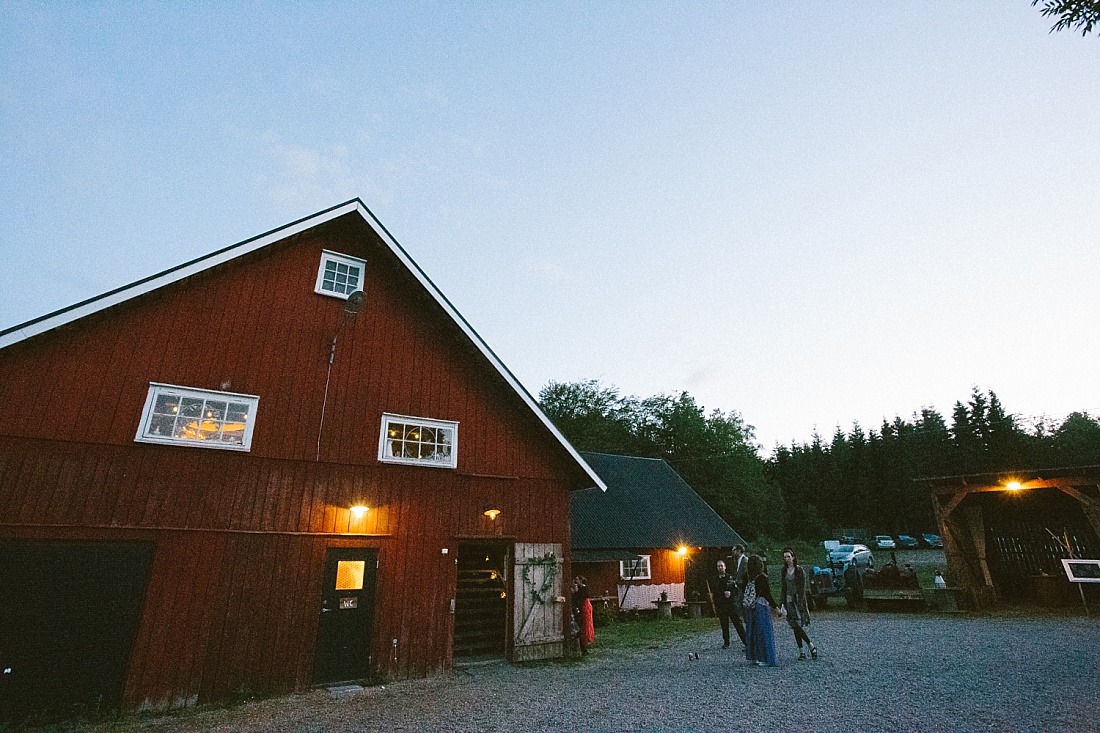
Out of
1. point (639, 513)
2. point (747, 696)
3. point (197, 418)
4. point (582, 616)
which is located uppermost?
point (197, 418)

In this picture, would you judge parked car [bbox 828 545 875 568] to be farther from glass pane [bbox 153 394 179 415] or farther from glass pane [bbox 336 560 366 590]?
glass pane [bbox 153 394 179 415]

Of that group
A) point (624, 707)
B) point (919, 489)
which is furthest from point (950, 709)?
point (919, 489)

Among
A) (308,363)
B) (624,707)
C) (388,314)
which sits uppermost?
(388,314)

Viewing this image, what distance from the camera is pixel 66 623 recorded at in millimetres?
7387

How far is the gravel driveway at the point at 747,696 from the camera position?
6.31 m

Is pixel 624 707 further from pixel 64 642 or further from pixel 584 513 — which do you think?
pixel 584 513

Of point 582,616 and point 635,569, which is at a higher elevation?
point 635,569

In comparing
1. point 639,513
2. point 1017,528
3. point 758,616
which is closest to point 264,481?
point 758,616

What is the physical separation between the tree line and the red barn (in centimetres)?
3642

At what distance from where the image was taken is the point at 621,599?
19.5m

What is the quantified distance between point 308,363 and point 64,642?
512 centimetres

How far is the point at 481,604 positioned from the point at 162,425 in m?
8.61

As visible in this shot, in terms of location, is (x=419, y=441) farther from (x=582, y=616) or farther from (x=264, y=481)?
(x=582, y=616)

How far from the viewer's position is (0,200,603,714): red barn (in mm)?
7594
